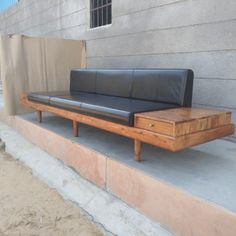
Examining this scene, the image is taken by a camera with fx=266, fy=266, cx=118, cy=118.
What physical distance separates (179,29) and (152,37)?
1.54 feet

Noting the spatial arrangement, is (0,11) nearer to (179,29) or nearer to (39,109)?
(39,109)

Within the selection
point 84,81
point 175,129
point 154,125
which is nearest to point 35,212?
point 154,125

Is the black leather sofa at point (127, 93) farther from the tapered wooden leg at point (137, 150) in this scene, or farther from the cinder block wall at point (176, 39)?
the cinder block wall at point (176, 39)

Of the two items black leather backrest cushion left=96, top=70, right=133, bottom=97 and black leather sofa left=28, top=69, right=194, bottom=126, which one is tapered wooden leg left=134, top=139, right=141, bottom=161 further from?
black leather backrest cushion left=96, top=70, right=133, bottom=97

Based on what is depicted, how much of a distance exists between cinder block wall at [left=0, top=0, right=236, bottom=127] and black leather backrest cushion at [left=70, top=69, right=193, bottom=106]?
0.51m

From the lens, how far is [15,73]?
4.20 meters

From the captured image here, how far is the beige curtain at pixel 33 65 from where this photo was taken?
4.13 metres

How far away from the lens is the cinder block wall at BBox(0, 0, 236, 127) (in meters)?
2.86

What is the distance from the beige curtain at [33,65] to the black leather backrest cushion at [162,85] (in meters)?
1.94

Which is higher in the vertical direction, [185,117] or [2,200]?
[185,117]

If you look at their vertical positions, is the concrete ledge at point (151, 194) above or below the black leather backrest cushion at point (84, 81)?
below

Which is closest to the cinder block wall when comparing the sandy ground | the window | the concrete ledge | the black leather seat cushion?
the window

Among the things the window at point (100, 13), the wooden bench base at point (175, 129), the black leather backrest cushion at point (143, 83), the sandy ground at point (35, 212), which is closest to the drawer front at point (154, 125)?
the wooden bench base at point (175, 129)

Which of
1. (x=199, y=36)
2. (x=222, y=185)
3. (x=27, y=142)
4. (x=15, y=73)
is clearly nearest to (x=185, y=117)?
(x=222, y=185)
